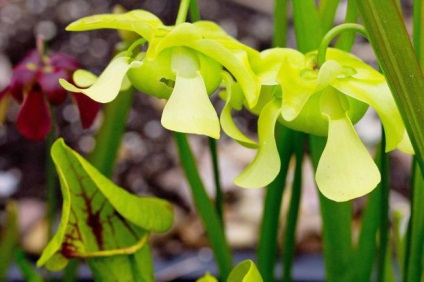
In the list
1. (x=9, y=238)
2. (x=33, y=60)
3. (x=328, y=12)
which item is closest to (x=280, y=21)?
(x=328, y=12)

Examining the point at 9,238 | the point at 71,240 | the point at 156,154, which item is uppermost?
the point at 71,240

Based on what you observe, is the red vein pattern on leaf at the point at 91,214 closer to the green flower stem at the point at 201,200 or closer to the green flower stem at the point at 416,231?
the green flower stem at the point at 201,200

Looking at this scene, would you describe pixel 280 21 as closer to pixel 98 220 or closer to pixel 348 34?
pixel 348 34

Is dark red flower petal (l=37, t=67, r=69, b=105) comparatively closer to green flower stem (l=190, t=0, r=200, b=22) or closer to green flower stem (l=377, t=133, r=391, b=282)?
green flower stem (l=190, t=0, r=200, b=22)

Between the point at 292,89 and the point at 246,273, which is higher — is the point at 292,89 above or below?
above

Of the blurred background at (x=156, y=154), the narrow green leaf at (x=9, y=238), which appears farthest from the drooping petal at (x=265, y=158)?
the blurred background at (x=156, y=154)

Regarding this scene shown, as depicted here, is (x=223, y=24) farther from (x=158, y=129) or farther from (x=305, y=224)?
(x=305, y=224)

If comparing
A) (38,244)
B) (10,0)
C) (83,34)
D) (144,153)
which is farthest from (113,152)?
(10,0)
